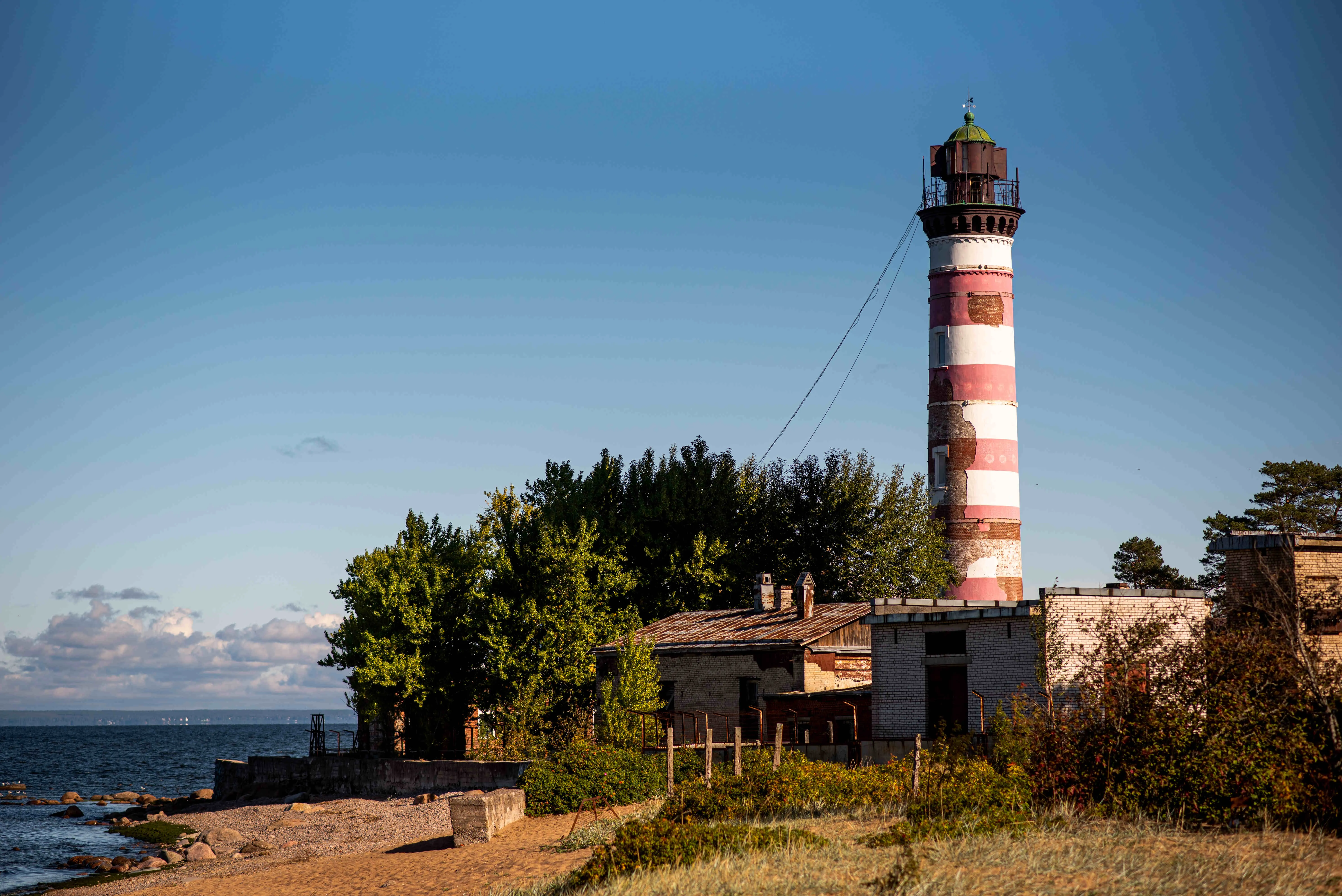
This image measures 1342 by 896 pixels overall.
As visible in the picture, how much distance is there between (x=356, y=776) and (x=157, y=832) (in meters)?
7.73

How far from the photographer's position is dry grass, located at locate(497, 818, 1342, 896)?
49.0 feet

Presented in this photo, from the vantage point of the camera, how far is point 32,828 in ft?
168

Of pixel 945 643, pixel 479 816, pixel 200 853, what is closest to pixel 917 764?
pixel 945 643

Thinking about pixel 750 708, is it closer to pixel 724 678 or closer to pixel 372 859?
pixel 724 678

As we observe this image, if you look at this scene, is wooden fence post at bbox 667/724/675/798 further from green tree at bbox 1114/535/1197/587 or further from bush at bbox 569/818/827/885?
Result: green tree at bbox 1114/535/1197/587

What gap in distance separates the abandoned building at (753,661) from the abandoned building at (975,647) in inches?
145

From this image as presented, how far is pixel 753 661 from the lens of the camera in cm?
3850

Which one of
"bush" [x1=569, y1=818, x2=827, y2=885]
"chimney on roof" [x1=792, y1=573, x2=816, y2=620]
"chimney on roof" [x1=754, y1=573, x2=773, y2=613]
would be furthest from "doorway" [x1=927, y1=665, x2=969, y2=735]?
"bush" [x1=569, y1=818, x2=827, y2=885]

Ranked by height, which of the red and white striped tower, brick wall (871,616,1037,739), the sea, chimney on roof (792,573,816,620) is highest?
the red and white striped tower

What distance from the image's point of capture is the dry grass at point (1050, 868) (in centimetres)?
1495

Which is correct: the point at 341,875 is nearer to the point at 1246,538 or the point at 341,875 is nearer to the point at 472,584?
the point at 472,584

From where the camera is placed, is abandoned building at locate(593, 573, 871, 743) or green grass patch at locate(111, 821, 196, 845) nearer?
abandoned building at locate(593, 573, 871, 743)

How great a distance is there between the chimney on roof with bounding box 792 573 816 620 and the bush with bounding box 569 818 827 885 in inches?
831

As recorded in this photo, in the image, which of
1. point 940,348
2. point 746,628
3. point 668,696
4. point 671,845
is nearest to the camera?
point 671,845
